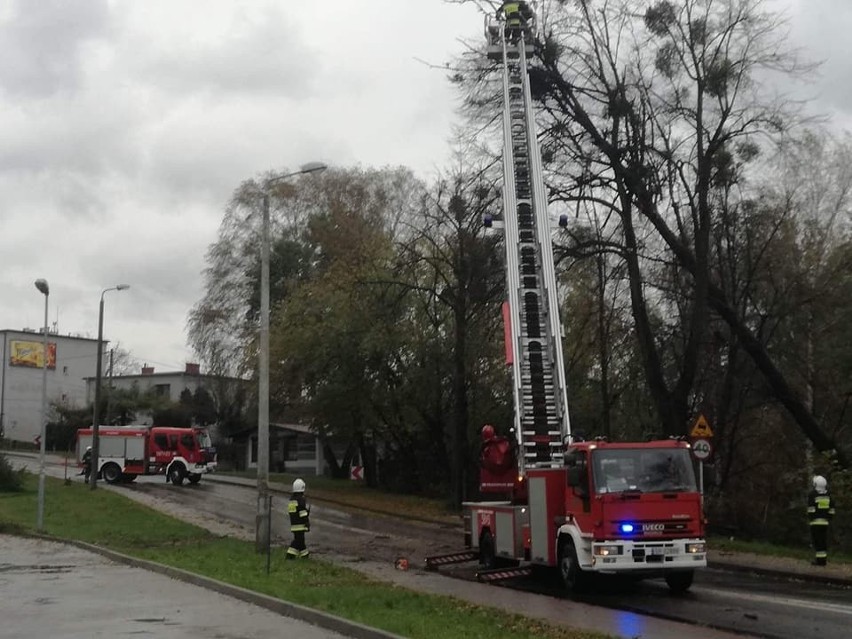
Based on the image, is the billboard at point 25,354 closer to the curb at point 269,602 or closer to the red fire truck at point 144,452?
the red fire truck at point 144,452

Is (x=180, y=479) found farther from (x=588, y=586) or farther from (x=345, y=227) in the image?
(x=588, y=586)

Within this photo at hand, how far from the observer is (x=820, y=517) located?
770 inches

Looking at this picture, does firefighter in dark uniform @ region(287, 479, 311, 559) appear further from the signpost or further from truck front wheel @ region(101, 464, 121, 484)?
truck front wheel @ region(101, 464, 121, 484)

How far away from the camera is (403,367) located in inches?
1566

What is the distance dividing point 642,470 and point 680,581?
1.90 meters

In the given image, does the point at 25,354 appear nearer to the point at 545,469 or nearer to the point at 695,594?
the point at 545,469

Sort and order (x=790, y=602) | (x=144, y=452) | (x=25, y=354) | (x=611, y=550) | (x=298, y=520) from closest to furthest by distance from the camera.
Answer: (x=790, y=602) → (x=611, y=550) → (x=298, y=520) → (x=144, y=452) → (x=25, y=354)

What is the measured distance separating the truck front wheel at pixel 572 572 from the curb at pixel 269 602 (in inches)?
185

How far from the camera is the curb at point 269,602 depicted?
11.1m

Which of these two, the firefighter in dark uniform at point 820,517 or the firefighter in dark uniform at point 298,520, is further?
the firefighter in dark uniform at point 298,520

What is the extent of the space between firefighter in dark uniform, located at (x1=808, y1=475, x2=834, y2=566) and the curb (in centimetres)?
1094

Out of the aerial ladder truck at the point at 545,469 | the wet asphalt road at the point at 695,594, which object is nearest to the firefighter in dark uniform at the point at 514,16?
the aerial ladder truck at the point at 545,469

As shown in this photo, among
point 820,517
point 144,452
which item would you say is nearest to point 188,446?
point 144,452

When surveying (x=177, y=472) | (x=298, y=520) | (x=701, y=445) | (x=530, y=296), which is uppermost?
(x=530, y=296)
